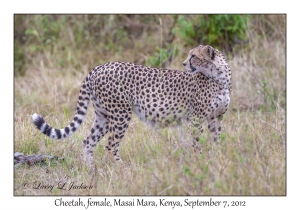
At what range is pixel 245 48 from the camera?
8203 mm

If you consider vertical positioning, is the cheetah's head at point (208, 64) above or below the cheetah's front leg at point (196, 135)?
above

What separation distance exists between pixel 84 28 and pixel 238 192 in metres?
6.34

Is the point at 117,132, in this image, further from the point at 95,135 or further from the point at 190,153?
the point at 190,153

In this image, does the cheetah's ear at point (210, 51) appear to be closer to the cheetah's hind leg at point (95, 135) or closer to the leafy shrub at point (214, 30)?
the cheetah's hind leg at point (95, 135)

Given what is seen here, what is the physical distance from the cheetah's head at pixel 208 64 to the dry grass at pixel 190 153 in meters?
0.54

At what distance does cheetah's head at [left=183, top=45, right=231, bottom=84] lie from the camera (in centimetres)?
501

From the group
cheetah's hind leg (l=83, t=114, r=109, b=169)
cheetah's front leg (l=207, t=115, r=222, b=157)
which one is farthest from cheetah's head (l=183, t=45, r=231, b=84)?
cheetah's hind leg (l=83, t=114, r=109, b=169)

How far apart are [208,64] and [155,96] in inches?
21.8

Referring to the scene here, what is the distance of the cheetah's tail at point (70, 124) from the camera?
4793 mm

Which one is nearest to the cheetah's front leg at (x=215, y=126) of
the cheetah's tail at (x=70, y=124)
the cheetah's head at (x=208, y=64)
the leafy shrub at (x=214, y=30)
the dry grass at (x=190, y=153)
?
the dry grass at (x=190, y=153)

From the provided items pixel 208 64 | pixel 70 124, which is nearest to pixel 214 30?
pixel 208 64

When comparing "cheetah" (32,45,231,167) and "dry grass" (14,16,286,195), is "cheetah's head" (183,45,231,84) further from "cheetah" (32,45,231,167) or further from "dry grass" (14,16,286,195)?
"dry grass" (14,16,286,195)

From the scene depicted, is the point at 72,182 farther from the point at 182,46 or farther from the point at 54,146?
the point at 182,46

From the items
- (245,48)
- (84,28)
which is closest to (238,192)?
(245,48)
